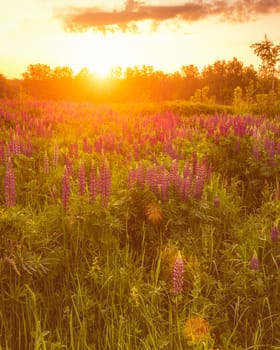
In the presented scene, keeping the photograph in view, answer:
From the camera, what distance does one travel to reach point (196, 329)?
2.66m

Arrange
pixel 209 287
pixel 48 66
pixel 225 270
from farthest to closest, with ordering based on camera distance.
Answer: pixel 48 66 < pixel 225 270 < pixel 209 287

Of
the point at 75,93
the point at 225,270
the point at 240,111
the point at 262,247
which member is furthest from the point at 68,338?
the point at 75,93

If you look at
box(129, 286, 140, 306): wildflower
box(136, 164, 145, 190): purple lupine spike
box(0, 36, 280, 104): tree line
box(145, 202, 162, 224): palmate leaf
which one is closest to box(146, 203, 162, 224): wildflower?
box(145, 202, 162, 224): palmate leaf

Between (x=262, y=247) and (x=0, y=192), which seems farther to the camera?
(x=0, y=192)

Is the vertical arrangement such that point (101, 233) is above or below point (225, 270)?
above

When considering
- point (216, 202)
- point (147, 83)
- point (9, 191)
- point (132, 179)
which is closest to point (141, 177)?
point (132, 179)

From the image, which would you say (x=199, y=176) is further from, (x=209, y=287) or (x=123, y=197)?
(x=209, y=287)

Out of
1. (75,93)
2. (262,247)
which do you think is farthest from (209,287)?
(75,93)

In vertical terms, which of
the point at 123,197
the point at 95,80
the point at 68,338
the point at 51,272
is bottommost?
the point at 68,338

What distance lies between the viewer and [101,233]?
3.71 metres

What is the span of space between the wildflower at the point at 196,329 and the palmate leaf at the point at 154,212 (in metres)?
1.27

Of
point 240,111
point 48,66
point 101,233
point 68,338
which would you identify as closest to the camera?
point 68,338

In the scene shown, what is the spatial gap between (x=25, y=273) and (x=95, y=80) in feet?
187

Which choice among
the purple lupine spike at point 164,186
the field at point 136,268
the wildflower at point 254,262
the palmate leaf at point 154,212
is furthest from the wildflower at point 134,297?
the purple lupine spike at point 164,186
